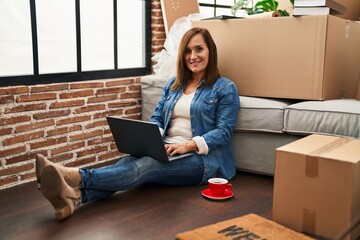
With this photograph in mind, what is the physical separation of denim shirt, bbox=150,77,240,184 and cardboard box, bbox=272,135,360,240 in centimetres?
64

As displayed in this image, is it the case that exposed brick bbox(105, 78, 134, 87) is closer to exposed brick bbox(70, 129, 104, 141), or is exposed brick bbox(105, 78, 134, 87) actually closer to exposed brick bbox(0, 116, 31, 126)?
exposed brick bbox(70, 129, 104, 141)

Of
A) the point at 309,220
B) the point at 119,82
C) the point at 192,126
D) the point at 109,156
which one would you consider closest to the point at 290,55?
the point at 192,126

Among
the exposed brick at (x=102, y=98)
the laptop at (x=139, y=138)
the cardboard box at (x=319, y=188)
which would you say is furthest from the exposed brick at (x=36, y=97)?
the cardboard box at (x=319, y=188)

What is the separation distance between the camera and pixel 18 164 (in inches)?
104

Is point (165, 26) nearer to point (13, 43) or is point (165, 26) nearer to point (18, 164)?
point (13, 43)

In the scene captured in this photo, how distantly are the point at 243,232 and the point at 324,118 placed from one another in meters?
0.95

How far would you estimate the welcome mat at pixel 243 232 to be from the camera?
5.76 ft

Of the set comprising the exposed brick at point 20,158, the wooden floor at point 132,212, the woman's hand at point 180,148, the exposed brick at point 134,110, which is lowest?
the wooden floor at point 132,212

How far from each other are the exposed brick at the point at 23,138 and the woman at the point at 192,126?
2.22 ft

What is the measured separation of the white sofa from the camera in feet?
7.77

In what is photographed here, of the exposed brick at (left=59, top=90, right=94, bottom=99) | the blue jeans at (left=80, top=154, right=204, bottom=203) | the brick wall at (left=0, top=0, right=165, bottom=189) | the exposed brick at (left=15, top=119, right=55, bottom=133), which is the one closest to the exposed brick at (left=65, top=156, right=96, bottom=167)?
the brick wall at (left=0, top=0, right=165, bottom=189)

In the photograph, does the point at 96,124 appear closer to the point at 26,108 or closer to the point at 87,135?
the point at 87,135

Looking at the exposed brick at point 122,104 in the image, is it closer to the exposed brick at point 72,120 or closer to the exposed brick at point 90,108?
the exposed brick at point 90,108

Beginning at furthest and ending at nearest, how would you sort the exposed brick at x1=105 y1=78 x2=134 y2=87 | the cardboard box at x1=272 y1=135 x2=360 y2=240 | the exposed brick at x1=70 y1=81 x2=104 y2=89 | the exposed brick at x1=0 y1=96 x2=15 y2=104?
the exposed brick at x1=105 y1=78 x2=134 y2=87, the exposed brick at x1=70 y1=81 x2=104 y2=89, the exposed brick at x1=0 y1=96 x2=15 y2=104, the cardboard box at x1=272 y1=135 x2=360 y2=240
